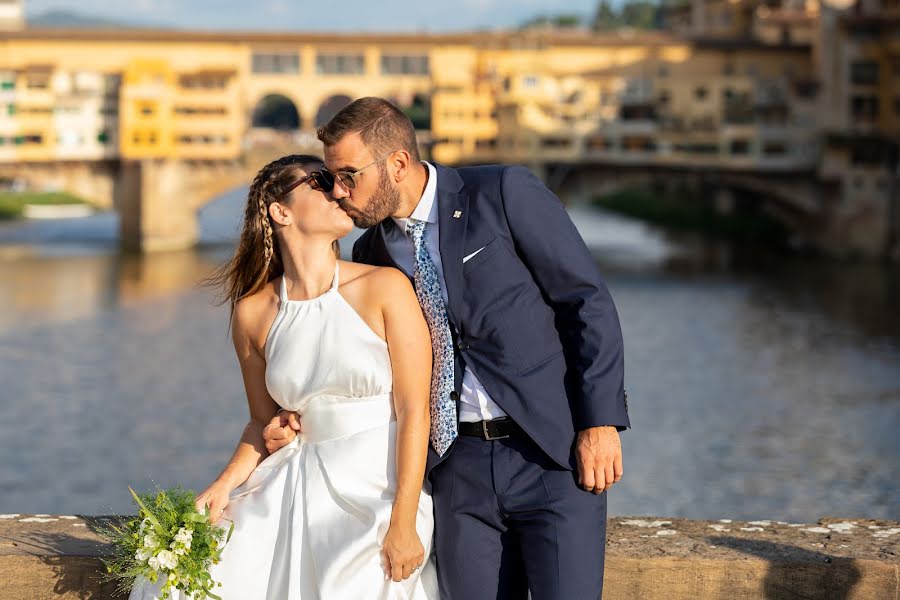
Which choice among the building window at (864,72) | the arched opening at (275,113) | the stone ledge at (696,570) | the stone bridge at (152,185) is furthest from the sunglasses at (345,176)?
the arched opening at (275,113)

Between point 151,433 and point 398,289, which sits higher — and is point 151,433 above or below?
below

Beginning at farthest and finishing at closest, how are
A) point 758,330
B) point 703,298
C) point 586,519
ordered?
1. point 703,298
2. point 758,330
3. point 586,519

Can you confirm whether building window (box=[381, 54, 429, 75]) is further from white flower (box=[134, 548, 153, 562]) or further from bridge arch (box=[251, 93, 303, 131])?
white flower (box=[134, 548, 153, 562])

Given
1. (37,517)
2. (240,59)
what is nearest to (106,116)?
(240,59)

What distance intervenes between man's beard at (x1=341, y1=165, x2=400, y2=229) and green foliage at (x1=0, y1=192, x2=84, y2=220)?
119 ft

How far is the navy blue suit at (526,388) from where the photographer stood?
2564mm

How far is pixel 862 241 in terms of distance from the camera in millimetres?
30281

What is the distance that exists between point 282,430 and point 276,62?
32.1m

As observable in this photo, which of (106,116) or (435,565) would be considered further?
(106,116)

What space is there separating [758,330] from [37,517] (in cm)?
1904

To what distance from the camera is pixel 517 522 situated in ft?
8.56

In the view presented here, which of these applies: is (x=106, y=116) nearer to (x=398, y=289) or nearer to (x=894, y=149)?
(x=894, y=149)

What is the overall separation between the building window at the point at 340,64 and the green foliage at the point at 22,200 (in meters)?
9.25

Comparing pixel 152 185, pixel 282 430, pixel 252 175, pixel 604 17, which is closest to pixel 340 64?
pixel 252 175
